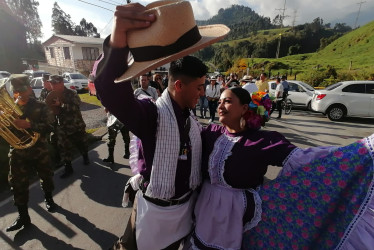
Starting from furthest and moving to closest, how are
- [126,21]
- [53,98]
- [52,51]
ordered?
[52,51], [53,98], [126,21]

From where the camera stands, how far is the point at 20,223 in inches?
121

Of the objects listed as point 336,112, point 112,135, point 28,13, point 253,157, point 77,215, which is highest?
point 28,13

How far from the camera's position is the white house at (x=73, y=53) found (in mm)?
27172

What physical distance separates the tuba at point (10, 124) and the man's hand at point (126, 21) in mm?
2704

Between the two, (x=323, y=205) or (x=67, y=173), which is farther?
(x=67, y=173)

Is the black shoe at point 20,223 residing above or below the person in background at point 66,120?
below

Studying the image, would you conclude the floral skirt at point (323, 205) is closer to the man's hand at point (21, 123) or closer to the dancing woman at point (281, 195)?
the dancing woman at point (281, 195)

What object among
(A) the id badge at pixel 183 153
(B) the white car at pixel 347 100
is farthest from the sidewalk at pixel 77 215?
(B) the white car at pixel 347 100

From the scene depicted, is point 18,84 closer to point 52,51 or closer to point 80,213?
point 80,213

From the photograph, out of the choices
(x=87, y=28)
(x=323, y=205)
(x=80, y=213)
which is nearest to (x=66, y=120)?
(x=80, y=213)

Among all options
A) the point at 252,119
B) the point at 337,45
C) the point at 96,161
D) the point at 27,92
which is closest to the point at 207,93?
the point at 96,161

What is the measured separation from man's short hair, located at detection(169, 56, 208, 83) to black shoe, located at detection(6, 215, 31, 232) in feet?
10.5

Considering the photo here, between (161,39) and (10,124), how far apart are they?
2.98m

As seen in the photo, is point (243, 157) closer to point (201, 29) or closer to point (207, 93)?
point (201, 29)
